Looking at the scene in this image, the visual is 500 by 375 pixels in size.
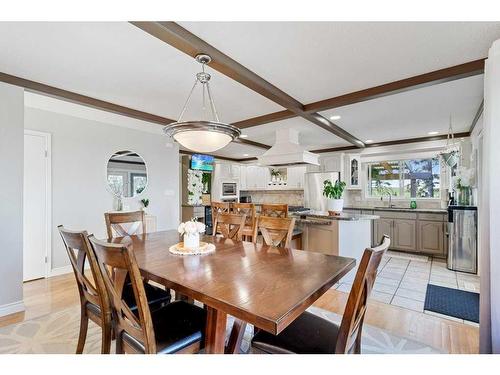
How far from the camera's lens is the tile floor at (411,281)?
2.84m

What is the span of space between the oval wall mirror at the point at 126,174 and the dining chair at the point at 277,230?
2.90 metres

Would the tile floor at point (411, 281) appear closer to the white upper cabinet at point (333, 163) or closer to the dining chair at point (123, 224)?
the white upper cabinet at point (333, 163)

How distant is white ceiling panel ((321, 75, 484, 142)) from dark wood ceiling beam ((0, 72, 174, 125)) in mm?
2597

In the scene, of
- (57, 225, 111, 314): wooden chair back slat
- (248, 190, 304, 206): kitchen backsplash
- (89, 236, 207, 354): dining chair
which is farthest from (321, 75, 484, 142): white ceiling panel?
(57, 225, 111, 314): wooden chair back slat

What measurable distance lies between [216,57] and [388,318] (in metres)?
2.85

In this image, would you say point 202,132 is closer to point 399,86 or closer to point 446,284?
point 399,86

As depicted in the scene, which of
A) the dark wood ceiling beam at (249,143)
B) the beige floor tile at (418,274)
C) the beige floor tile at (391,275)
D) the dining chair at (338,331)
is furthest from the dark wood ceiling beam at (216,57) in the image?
the beige floor tile at (418,274)

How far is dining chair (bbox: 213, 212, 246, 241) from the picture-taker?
8.37 ft

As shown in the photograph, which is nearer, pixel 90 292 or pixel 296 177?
pixel 90 292

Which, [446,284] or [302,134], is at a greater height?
[302,134]

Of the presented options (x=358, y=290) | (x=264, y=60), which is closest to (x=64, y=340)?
(x=358, y=290)

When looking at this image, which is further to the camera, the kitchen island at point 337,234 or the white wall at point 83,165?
the white wall at point 83,165

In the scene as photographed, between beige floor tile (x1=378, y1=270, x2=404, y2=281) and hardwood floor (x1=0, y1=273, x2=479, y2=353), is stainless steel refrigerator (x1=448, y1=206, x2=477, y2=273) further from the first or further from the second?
hardwood floor (x1=0, y1=273, x2=479, y2=353)

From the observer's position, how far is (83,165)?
377cm
